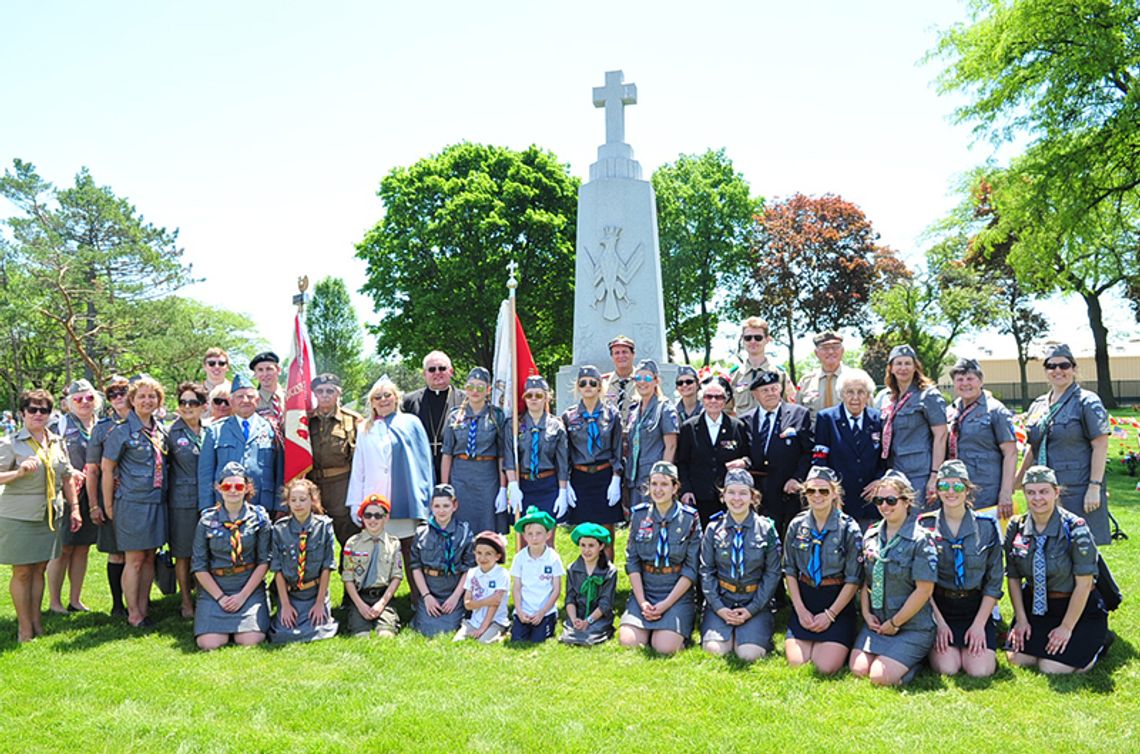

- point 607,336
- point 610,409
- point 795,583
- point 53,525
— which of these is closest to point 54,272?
point 607,336

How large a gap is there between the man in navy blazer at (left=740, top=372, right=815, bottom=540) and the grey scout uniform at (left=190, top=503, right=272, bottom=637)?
366 cm

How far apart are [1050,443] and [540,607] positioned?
375 centimetres

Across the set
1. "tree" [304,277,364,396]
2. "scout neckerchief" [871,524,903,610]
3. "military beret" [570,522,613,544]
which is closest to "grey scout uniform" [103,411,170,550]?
"military beret" [570,522,613,544]

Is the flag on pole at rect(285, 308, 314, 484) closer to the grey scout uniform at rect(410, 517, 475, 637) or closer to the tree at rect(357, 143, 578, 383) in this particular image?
the grey scout uniform at rect(410, 517, 475, 637)

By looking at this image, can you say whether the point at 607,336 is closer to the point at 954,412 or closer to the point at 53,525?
the point at 954,412

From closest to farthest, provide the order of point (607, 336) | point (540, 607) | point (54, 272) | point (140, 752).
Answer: point (140, 752) → point (540, 607) → point (607, 336) → point (54, 272)

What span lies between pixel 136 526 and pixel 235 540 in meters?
0.91

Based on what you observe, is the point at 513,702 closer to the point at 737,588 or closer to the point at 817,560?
the point at 737,588

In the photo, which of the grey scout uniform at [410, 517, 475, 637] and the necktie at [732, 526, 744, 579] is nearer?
the necktie at [732, 526, 744, 579]

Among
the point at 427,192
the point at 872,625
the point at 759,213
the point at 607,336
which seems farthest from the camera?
the point at 759,213

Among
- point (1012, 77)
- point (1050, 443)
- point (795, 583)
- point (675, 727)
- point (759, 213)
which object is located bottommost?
point (675, 727)

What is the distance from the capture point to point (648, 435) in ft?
21.8

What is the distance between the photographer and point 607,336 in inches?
467

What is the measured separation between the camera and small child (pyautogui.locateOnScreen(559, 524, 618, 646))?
5.85m
